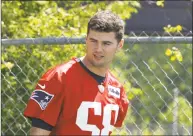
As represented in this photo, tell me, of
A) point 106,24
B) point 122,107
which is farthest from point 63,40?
point 106,24

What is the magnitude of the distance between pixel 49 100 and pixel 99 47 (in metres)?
0.38

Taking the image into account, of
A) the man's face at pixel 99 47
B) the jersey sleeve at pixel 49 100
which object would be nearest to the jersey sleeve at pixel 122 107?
the man's face at pixel 99 47

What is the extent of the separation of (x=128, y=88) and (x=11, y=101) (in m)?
0.88

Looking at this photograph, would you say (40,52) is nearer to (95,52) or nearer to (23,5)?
(23,5)

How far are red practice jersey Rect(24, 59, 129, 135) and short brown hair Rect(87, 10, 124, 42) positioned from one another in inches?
8.9

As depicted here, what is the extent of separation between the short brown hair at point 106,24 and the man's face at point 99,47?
0.02m

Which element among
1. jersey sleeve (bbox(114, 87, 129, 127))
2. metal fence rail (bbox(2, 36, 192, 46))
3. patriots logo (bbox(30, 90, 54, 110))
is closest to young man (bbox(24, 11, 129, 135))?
patriots logo (bbox(30, 90, 54, 110))

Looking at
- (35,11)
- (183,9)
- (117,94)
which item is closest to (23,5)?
(35,11)

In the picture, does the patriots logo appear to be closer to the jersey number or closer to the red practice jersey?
the red practice jersey

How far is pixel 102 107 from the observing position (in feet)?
12.0

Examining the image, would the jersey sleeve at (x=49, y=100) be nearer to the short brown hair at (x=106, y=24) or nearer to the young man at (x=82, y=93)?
the young man at (x=82, y=93)

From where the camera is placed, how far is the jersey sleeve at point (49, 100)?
3.54m

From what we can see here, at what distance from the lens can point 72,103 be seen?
3.60 metres

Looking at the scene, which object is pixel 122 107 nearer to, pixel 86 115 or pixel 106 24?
pixel 86 115
